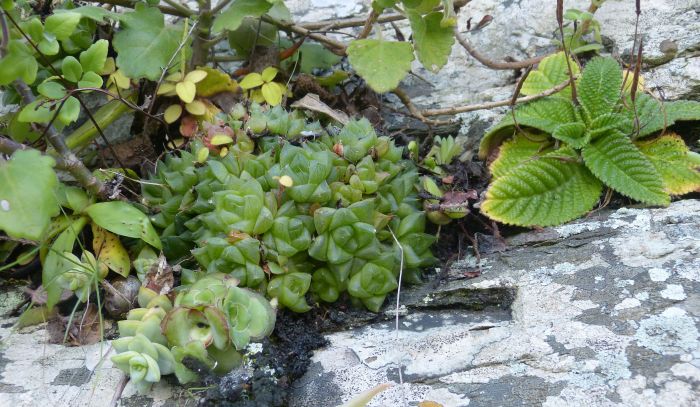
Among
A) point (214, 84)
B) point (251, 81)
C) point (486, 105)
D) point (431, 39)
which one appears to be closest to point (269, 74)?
point (251, 81)

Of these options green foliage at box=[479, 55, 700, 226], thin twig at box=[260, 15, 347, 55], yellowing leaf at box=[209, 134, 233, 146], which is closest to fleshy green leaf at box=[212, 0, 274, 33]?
thin twig at box=[260, 15, 347, 55]

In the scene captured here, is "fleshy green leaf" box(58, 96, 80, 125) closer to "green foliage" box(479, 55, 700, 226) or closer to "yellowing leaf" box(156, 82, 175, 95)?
"yellowing leaf" box(156, 82, 175, 95)

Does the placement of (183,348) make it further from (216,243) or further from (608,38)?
(608,38)

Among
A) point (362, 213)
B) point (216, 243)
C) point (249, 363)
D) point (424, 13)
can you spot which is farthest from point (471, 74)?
point (249, 363)

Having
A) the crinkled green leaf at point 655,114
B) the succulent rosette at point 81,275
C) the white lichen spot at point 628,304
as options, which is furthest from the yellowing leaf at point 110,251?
the crinkled green leaf at point 655,114

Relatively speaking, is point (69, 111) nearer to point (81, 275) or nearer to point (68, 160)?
point (68, 160)

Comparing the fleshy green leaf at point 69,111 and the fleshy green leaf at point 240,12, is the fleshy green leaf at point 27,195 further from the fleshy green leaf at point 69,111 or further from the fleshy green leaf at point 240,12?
the fleshy green leaf at point 240,12
